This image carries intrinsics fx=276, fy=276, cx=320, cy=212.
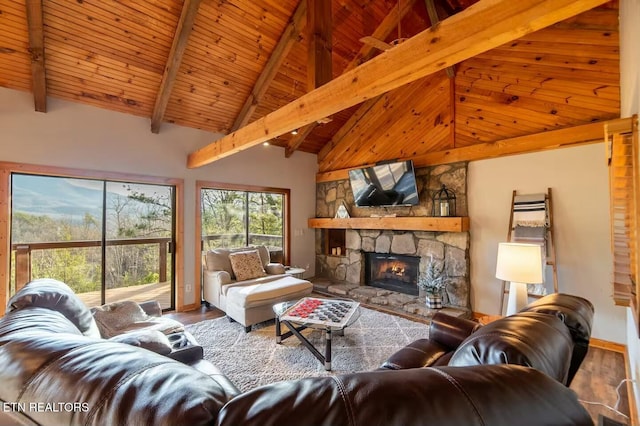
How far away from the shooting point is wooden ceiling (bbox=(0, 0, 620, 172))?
2.97m

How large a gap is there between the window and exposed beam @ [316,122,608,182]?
1579 mm

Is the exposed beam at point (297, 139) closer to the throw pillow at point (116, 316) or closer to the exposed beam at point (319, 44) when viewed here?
the exposed beam at point (319, 44)

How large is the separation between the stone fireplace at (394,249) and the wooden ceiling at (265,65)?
800mm

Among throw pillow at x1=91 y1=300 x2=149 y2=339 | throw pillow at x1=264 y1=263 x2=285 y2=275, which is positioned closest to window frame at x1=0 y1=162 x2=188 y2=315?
throw pillow at x1=264 y1=263 x2=285 y2=275

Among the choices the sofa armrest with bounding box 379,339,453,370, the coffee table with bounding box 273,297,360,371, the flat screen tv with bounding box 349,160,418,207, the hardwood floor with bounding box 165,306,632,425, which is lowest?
the hardwood floor with bounding box 165,306,632,425

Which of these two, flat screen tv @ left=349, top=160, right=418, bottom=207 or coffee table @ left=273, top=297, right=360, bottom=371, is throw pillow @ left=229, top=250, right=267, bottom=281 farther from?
flat screen tv @ left=349, top=160, right=418, bottom=207

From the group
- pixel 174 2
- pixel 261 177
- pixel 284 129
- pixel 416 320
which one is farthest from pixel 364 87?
pixel 261 177

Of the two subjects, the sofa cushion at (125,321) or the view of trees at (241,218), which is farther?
the view of trees at (241,218)

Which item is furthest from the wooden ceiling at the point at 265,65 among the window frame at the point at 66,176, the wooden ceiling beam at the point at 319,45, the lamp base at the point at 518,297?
the lamp base at the point at 518,297

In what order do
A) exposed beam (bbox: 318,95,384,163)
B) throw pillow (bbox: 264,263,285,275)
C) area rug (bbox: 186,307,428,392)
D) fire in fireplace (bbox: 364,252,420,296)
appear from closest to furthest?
area rug (bbox: 186,307,428,392)
throw pillow (bbox: 264,263,285,275)
fire in fireplace (bbox: 364,252,420,296)
exposed beam (bbox: 318,95,384,163)

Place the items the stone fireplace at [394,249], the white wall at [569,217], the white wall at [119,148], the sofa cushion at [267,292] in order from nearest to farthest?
the white wall at [569,217] → the white wall at [119,148] → the sofa cushion at [267,292] → the stone fireplace at [394,249]

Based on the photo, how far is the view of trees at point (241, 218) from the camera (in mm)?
4887

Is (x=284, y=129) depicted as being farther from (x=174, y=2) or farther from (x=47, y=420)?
(x=47, y=420)

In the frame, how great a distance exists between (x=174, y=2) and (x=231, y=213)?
315 centimetres
